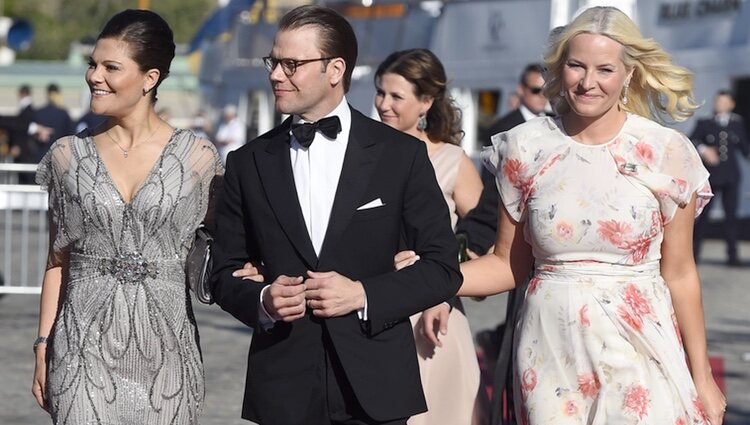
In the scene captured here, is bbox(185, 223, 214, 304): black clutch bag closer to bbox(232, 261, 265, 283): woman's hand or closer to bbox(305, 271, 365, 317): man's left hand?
bbox(232, 261, 265, 283): woman's hand

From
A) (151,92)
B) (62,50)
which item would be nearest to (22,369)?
(151,92)

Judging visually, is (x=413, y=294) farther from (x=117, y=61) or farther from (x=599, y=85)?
(x=117, y=61)

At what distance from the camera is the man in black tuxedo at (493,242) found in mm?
5254

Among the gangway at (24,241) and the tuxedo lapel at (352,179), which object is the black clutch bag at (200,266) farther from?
the gangway at (24,241)

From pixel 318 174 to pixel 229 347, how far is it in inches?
292

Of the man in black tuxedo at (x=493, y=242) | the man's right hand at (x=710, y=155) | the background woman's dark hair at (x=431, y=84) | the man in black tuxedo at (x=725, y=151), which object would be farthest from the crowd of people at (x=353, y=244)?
the man in black tuxedo at (x=725, y=151)

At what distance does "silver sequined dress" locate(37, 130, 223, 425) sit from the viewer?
4707 mm

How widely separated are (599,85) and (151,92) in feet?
4.58

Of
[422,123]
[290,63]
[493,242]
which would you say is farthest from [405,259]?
[422,123]

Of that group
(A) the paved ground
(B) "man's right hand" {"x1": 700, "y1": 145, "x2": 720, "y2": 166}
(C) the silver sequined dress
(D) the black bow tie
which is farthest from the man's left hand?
(B) "man's right hand" {"x1": 700, "y1": 145, "x2": 720, "y2": 166}

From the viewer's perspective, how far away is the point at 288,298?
13.5 feet

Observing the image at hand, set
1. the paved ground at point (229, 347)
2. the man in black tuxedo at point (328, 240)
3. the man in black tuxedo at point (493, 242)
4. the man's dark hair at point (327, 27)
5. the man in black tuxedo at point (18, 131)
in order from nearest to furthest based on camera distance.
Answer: the man in black tuxedo at point (328, 240), the man's dark hair at point (327, 27), the man in black tuxedo at point (493, 242), the paved ground at point (229, 347), the man in black tuxedo at point (18, 131)

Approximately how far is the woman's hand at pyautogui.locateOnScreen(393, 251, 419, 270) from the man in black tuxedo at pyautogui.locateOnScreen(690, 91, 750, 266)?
47.4ft

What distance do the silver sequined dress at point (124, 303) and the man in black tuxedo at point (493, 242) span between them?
1077 mm
